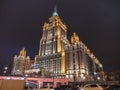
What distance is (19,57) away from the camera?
129 meters

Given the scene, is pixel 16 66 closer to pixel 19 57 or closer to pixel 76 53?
pixel 19 57

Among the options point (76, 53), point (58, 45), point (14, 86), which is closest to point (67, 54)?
point (76, 53)

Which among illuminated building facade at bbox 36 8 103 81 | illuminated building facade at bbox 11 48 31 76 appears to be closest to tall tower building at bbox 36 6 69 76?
illuminated building facade at bbox 36 8 103 81

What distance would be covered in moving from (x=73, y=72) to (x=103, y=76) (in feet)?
106

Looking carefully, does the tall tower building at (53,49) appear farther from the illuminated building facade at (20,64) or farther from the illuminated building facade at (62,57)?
the illuminated building facade at (20,64)

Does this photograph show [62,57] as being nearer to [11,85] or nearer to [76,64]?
[76,64]

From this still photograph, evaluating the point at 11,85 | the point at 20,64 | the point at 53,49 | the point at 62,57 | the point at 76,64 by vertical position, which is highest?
the point at 53,49

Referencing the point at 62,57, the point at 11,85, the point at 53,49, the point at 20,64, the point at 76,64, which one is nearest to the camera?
the point at 11,85

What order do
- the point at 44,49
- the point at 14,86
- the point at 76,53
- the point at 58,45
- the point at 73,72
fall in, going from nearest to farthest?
the point at 14,86 → the point at 73,72 → the point at 76,53 → the point at 58,45 → the point at 44,49

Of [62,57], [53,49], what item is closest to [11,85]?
[62,57]

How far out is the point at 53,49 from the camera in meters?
114

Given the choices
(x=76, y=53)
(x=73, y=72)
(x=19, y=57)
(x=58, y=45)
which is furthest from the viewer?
(x=19, y=57)

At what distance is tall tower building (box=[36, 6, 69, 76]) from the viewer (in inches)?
3934

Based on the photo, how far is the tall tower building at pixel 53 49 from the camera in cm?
9991
